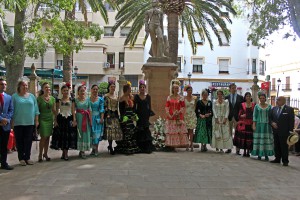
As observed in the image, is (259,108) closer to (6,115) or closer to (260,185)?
(260,185)

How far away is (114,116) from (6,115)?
249 cm

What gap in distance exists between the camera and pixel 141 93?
9383mm

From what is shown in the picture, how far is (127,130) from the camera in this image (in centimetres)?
909

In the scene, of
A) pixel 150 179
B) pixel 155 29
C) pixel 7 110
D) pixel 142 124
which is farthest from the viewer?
pixel 155 29

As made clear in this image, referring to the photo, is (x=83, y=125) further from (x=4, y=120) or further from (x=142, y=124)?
(x=4, y=120)

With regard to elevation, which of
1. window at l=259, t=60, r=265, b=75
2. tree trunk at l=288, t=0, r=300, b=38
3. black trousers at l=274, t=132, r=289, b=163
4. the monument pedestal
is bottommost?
black trousers at l=274, t=132, r=289, b=163

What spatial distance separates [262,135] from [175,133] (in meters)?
2.16

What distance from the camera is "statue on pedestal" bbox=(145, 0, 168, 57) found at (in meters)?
11.2

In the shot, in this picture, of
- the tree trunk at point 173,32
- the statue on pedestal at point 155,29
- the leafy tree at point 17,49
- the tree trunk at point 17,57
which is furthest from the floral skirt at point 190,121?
the tree trunk at point 173,32

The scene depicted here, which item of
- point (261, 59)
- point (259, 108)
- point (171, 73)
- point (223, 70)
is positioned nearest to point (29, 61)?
point (223, 70)

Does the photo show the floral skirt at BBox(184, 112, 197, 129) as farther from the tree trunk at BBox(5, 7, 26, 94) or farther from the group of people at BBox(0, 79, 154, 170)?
the tree trunk at BBox(5, 7, 26, 94)

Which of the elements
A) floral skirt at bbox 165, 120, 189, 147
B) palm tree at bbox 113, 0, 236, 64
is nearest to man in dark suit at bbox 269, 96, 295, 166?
floral skirt at bbox 165, 120, 189, 147

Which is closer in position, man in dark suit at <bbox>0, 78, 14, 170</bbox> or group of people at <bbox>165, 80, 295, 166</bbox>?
man in dark suit at <bbox>0, 78, 14, 170</bbox>

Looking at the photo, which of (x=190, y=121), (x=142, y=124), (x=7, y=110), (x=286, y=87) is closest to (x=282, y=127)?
(x=190, y=121)
